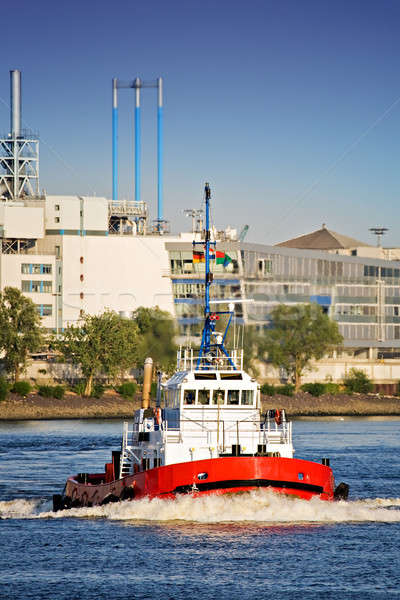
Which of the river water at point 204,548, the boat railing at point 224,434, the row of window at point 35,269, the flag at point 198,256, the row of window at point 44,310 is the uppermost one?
the row of window at point 35,269

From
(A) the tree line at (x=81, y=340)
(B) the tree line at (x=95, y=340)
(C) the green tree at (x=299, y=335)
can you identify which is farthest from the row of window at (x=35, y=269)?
(C) the green tree at (x=299, y=335)

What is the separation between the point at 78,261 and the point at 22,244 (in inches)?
371

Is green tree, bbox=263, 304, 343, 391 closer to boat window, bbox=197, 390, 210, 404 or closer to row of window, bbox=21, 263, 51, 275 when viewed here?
row of window, bbox=21, 263, 51, 275

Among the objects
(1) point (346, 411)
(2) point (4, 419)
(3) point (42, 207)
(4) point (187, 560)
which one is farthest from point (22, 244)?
(4) point (187, 560)

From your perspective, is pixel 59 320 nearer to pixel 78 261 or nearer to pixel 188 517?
pixel 78 261

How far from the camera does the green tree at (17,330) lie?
550ft

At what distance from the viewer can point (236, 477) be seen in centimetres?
5041

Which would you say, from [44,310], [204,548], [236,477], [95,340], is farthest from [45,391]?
[204,548]

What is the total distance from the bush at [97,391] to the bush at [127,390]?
100 inches

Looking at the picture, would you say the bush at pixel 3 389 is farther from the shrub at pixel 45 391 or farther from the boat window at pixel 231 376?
the boat window at pixel 231 376

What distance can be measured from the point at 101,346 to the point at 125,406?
10545mm

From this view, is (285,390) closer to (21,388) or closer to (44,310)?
(44,310)

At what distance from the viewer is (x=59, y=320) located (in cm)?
18738

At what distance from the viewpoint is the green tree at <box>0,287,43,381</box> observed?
168 metres
